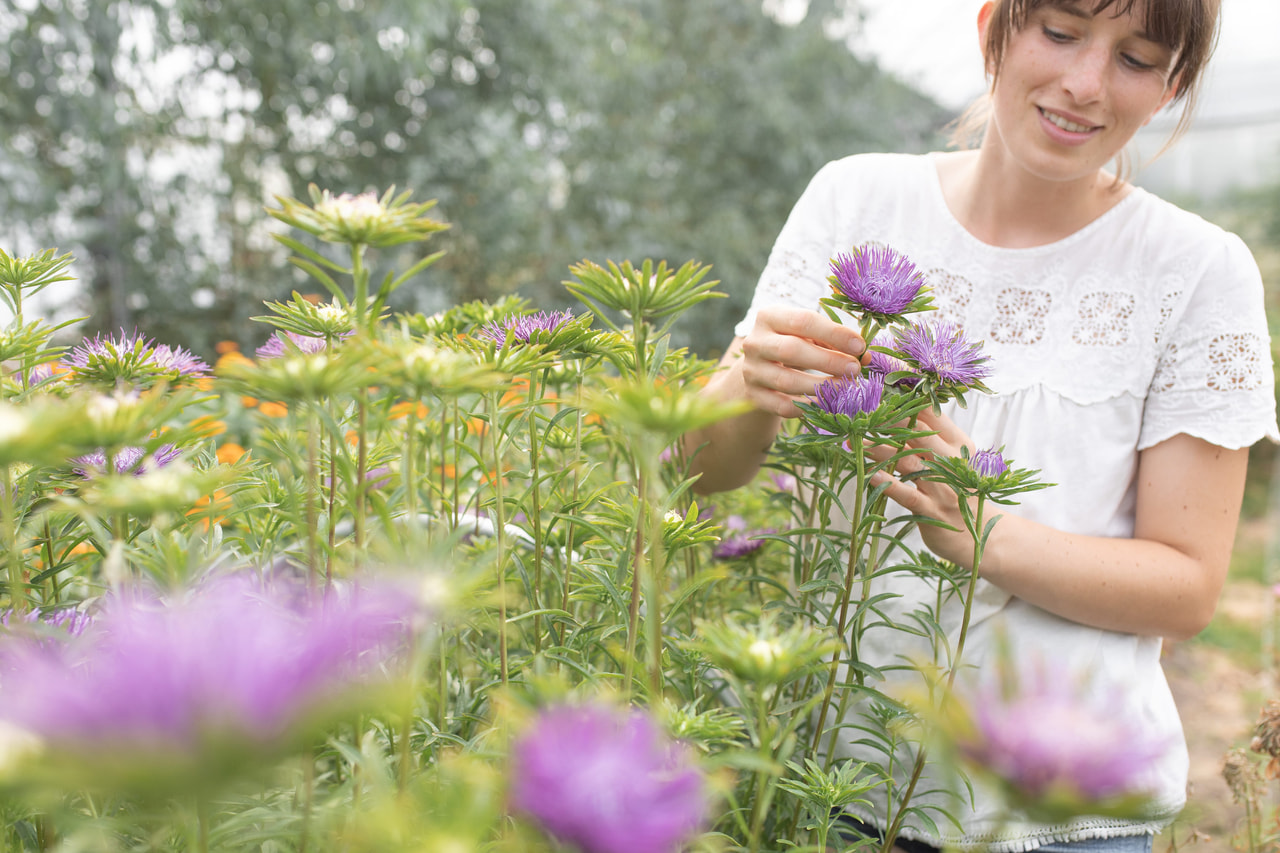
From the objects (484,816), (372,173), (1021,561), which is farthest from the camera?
(372,173)

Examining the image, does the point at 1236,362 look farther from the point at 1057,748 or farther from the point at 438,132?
the point at 438,132

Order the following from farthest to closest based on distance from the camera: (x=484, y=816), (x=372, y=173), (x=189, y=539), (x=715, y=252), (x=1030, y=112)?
(x=715, y=252)
(x=372, y=173)
(x=1030, y=112)
(x=189, y=539)
(x=484, y=816)

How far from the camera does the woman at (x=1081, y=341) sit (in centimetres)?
102

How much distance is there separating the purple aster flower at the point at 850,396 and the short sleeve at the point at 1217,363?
0.73 meters

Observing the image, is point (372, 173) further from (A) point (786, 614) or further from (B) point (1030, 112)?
(A) point (786, 614)

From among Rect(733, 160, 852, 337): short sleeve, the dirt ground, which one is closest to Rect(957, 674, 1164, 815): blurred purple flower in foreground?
Rect(733, 160, 852, 337): short sleeve

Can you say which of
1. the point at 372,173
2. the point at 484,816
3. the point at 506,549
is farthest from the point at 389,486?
the point at 372,173

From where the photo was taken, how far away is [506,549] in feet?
2.16

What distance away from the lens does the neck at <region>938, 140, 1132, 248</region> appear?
4.09ft

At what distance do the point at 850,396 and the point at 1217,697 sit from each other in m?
2.89

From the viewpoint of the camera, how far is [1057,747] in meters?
0.29

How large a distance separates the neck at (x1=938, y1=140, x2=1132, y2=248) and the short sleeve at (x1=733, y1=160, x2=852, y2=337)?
0.19 metres

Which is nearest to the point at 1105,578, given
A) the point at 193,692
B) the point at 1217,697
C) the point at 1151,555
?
the point at 1151,555

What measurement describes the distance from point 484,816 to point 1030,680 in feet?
0.68
